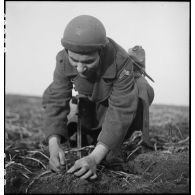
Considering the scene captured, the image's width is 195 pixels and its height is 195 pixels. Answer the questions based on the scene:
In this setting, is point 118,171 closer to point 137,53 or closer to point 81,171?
point 81,171

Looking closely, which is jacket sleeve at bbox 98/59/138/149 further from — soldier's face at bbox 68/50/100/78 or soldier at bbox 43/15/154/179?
soldier's face at bbox 68/50/100/78

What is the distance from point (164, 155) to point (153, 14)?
A: 2.99ft

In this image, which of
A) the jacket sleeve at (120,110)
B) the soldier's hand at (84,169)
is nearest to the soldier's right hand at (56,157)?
the soldier's hand at (84,169)

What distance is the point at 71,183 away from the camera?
5.87 feet

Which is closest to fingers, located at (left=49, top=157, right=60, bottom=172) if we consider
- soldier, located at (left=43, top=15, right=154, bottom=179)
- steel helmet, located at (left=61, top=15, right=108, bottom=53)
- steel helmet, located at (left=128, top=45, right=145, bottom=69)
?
soldier, located at (left=43, top=15, right=154, bottom=179)

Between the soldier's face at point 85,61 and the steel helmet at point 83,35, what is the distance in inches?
1.4

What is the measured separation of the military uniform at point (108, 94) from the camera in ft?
6.67

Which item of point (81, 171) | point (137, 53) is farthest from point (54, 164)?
point (137, 53)

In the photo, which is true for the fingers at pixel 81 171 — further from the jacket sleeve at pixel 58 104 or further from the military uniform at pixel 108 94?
the jacket sleeve at pixel 58 104

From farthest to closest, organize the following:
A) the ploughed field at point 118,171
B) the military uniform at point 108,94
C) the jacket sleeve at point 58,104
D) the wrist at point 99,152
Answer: the jacket sleeve at point 58,104, the military uniform at point 108,94, the wrist at point 99,152, the ploughed field at point 118,171

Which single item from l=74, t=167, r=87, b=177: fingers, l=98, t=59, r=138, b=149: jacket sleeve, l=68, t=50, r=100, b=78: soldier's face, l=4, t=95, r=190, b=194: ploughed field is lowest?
l=4, t=95, r=190, b=194: ploughed field

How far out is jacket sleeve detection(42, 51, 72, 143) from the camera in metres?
2.18

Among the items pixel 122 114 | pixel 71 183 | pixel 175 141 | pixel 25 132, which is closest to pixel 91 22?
pixel 122 114

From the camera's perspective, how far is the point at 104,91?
218 centimetres
